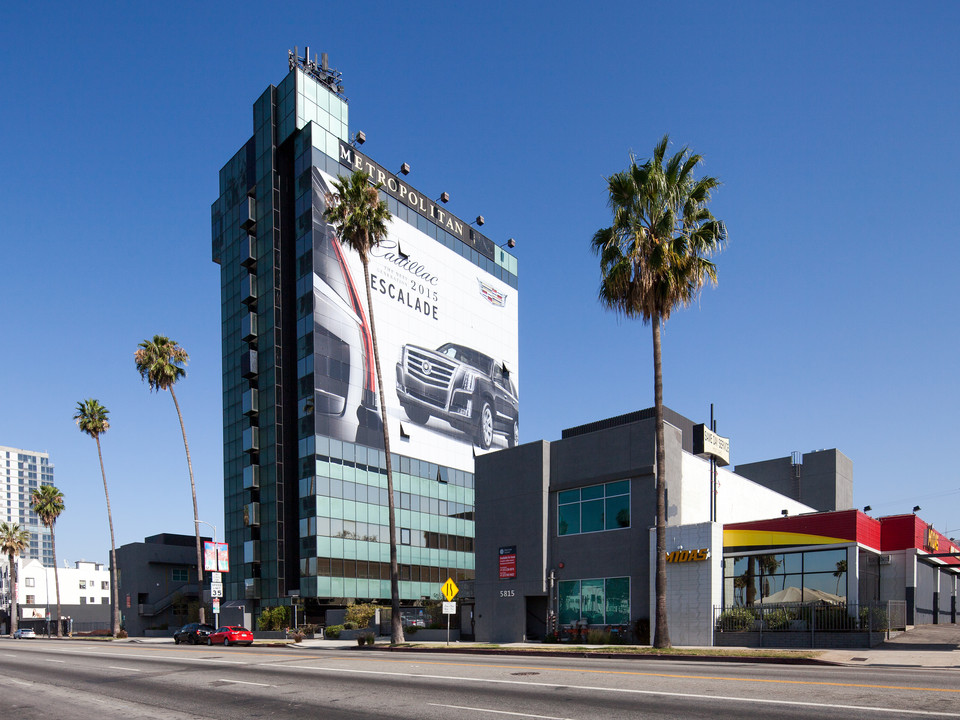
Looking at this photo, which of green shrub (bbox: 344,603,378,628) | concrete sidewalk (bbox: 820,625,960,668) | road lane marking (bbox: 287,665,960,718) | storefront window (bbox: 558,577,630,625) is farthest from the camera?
green shrub (bbox: 344,603,378,628)

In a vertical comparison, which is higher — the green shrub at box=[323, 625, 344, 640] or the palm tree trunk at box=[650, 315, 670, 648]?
the palm tree trunk at box=[650, 315, 670, 648]

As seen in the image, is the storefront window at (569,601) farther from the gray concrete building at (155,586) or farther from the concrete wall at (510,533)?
the gray concrete building at (155,586)

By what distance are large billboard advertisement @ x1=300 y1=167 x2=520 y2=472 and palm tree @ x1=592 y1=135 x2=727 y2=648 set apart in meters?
38.6

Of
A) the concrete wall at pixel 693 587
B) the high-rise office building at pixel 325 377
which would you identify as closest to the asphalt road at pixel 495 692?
the concrete wall at pixel 693 587

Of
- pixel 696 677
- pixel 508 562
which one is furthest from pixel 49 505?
pixel 696 677

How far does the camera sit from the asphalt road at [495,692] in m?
12.3

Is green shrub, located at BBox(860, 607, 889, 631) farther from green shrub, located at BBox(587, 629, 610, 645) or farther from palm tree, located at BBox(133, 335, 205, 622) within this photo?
palm tree, located at BBox(133, 335, 205, 622)

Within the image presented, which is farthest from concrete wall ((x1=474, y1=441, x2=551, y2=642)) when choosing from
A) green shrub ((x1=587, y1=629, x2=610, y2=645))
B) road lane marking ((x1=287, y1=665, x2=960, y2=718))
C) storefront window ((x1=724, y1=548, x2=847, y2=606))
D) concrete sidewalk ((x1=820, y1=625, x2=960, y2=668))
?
road lane marking ((x1=287, y1=665, x2=960, y2=718))

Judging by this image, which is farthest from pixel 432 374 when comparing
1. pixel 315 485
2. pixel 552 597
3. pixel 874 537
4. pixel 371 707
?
pixel 371 707

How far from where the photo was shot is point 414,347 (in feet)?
262

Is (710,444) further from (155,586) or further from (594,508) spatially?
(155,586)

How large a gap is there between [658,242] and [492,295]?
6602cm

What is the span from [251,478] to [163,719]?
5879 cm

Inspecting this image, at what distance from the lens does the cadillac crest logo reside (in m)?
92.8
